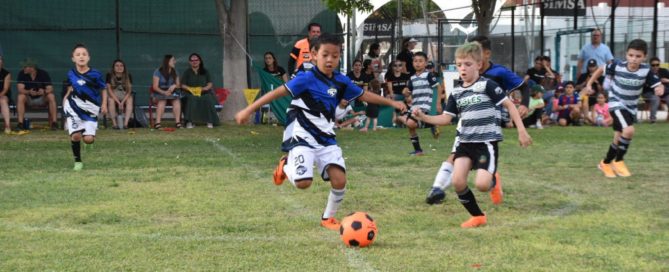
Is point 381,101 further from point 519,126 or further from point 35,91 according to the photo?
point 35,91

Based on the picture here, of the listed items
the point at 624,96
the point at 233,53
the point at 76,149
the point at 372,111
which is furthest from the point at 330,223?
the point at 233,53

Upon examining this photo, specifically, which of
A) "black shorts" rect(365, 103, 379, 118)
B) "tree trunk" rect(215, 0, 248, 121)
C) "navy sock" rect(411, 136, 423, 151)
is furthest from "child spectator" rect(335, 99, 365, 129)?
"navy sock" rect(411, 136, 423, 151)

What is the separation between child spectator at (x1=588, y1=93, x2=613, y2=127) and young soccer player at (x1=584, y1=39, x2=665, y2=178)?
31.2ft

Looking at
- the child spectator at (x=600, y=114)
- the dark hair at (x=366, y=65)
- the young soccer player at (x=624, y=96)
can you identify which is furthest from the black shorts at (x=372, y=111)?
the young soccer player at (x=624, y=96)

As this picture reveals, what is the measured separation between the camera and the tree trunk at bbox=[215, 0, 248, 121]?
69.6 ft

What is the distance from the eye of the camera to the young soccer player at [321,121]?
7762mm

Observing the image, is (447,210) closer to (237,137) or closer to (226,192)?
(226,192)

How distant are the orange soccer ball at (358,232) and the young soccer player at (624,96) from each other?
5.46m

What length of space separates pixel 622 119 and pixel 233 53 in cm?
1172

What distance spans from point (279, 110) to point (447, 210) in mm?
12069

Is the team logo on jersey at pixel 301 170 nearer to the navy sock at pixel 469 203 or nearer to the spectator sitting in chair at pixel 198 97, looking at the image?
the navy sock at pixel 469 203

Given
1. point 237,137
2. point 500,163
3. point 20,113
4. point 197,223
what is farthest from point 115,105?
point 197,223

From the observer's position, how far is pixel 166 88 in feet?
63.7

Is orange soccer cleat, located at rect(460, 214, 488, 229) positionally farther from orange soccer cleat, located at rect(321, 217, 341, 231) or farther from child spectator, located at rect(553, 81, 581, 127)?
child spectator, located at rect(553, 81, 581, 127)
